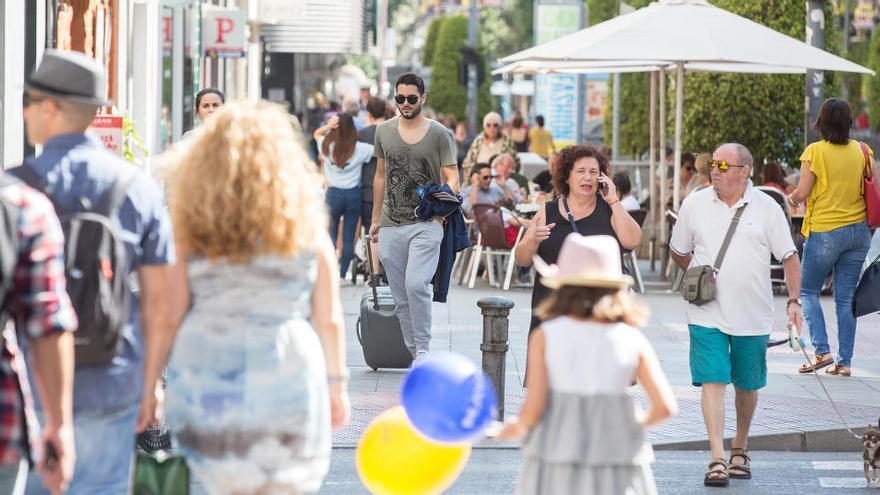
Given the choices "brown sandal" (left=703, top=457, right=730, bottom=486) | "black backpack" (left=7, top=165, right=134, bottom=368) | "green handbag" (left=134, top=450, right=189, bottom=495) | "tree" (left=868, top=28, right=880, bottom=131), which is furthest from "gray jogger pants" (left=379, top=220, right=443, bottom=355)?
"tree" (left=868, top=28, right=880, bottom=131)

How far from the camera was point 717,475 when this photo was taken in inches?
312

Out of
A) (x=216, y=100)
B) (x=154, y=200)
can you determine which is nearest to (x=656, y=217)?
(x=216, y=100)

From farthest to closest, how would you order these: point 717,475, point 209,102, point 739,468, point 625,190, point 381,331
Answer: point 625,190, point 381,331, point 209,102, point 739,468, point 717,475

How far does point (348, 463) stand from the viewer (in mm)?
8430

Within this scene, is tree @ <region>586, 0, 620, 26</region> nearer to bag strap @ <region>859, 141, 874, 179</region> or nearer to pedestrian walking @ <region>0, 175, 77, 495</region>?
bag strap @ <region>859, 141, 874, 179</region>

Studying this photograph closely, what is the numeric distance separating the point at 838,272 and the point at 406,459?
7307 millimetres

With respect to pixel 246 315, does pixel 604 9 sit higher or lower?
higher

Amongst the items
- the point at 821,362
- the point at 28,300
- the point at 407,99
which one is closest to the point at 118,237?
the point at 28,300

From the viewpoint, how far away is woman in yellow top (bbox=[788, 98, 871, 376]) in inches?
444

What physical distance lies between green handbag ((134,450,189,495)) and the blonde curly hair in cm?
79

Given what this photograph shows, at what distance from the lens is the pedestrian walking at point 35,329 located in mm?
4273

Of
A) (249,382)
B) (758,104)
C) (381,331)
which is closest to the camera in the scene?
(249,382)

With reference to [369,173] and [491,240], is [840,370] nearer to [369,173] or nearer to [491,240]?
[491,240]

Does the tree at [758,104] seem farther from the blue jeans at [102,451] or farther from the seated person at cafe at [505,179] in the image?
the blue jeans at [102,451]
